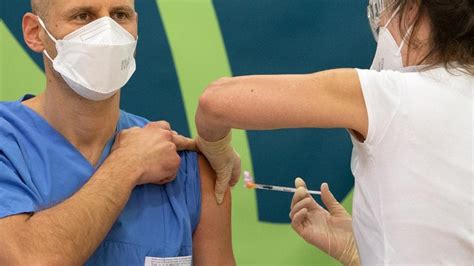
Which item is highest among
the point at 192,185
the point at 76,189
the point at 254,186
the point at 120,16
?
the point at 120,16

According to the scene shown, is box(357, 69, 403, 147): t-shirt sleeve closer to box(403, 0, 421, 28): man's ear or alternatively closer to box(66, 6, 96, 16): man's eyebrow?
box(403, 0, 421, 28): man's ear

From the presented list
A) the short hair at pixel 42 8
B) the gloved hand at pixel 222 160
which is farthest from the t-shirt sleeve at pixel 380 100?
the short hair at pixel 42 8

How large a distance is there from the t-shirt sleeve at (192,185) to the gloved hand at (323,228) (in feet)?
0.79

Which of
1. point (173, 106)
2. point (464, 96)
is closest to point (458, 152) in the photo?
point (464, 96)

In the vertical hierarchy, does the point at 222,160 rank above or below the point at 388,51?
below

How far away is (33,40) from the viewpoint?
1.78 m

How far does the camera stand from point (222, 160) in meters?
1.78

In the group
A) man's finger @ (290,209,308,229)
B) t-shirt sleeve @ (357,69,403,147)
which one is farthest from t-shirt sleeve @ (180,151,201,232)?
t-shirt sleeve @ (357,69,403,147)

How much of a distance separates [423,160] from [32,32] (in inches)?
38.7

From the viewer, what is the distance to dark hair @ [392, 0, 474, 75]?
4.44 feet

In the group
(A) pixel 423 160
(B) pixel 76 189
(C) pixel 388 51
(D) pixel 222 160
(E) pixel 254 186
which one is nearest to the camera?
(A) pixel 423 160

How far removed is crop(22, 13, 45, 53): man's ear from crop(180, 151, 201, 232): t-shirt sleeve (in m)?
0.43

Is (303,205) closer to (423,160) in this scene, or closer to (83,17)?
(423,160)

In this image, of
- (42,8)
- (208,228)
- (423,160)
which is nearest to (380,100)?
(423,160)
